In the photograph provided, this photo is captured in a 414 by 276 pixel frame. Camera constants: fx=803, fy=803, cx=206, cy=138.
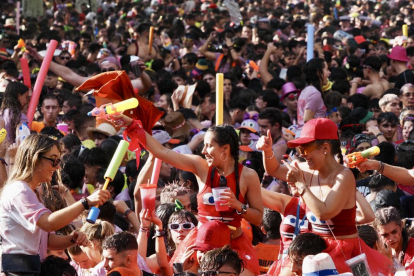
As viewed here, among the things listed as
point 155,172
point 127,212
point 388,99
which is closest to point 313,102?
point 388,99

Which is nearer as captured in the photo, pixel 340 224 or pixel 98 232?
pixel 340 224

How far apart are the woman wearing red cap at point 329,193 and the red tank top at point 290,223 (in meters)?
0.24

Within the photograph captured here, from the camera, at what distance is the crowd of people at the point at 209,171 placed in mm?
4680

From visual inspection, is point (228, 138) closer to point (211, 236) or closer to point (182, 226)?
point (211, 236)

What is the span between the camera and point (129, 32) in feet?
60.4

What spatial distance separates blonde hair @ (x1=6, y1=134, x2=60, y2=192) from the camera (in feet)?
15.1

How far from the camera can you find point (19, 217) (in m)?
4.53

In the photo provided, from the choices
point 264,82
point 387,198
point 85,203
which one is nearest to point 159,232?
point 85,203

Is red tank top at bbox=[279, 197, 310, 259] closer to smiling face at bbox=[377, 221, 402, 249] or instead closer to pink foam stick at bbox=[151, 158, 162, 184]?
smiling face at bbox=[377, 221, 402, 249]

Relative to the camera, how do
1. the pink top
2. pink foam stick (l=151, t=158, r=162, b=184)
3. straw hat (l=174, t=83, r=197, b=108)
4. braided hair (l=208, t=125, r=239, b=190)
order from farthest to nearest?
straw hat (l=174, t=83, r=197, b=108) < the pink top < pink foam stick (l=151, t=158, r=162, b=184) < braided hair (l=208, t=125, r=239, b=190)

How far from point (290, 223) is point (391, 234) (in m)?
0.85

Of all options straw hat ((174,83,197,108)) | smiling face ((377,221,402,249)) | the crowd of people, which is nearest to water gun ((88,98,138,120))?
the crowd of people

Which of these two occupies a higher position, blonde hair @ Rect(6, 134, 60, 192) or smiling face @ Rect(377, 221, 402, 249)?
blonde hair @ Rect(6, 134, 60, 192)

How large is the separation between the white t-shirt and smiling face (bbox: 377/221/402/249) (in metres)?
2.53
